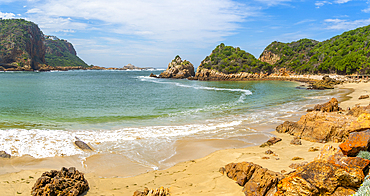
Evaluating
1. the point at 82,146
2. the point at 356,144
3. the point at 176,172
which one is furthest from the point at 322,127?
the point at 82,146

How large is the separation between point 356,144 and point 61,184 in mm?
8839

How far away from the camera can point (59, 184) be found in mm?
6602

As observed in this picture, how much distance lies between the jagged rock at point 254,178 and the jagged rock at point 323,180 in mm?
505

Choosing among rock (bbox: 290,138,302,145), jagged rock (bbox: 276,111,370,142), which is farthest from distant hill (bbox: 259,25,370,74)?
rock (bbox: 290,138,302,145)

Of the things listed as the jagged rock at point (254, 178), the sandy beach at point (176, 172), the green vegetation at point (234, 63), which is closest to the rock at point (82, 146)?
the sandy beach at point (176, 172)

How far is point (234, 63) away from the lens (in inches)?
4144

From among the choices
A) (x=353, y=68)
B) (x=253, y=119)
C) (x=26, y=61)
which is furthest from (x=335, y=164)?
(x=26, y=61)

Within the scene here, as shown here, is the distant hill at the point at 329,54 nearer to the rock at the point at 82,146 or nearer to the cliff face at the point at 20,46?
the rock at the point at 82,146

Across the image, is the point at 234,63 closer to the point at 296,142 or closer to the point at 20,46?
the point at 296,142

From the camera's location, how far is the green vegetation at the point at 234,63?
101m

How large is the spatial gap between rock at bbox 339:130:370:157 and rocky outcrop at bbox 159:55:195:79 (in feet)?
304

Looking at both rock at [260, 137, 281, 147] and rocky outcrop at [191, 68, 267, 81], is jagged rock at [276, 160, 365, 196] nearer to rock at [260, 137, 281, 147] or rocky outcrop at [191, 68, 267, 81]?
rock at [260, 137, 281, 147]

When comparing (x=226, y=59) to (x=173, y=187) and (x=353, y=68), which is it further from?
(x=173, y=187)

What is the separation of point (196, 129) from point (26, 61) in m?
164
